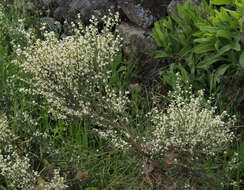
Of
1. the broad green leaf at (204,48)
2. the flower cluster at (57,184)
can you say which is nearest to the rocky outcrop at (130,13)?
the broad green leaf at (204,48)

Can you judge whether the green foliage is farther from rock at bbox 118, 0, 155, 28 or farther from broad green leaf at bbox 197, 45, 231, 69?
rock at bbox 118, 0, 155, 28

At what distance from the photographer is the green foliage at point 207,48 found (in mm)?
3377

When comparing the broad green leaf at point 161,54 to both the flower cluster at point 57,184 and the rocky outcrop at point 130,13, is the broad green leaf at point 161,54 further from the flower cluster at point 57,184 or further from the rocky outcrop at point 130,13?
the flower cluster at point 57,184

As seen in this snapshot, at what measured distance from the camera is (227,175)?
9.29 ft

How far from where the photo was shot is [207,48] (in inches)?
139

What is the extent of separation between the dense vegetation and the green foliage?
0.01 meters

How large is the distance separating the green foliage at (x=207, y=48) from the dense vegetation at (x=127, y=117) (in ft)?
0.03

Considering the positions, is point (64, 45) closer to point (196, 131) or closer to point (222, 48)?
point (196, 131)

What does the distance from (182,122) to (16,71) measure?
2.16 meters

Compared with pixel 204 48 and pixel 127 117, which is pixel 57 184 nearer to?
pixel 127 117

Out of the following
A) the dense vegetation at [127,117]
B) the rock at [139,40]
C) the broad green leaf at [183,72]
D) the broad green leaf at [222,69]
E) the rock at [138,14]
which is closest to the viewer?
the dense vegetation at [127,117]

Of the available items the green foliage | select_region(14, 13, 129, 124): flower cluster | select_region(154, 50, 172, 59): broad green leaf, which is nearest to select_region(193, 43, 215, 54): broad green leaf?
the green foliage

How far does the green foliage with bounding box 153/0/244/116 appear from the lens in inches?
133

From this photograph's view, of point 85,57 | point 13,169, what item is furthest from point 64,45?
point 13,169
